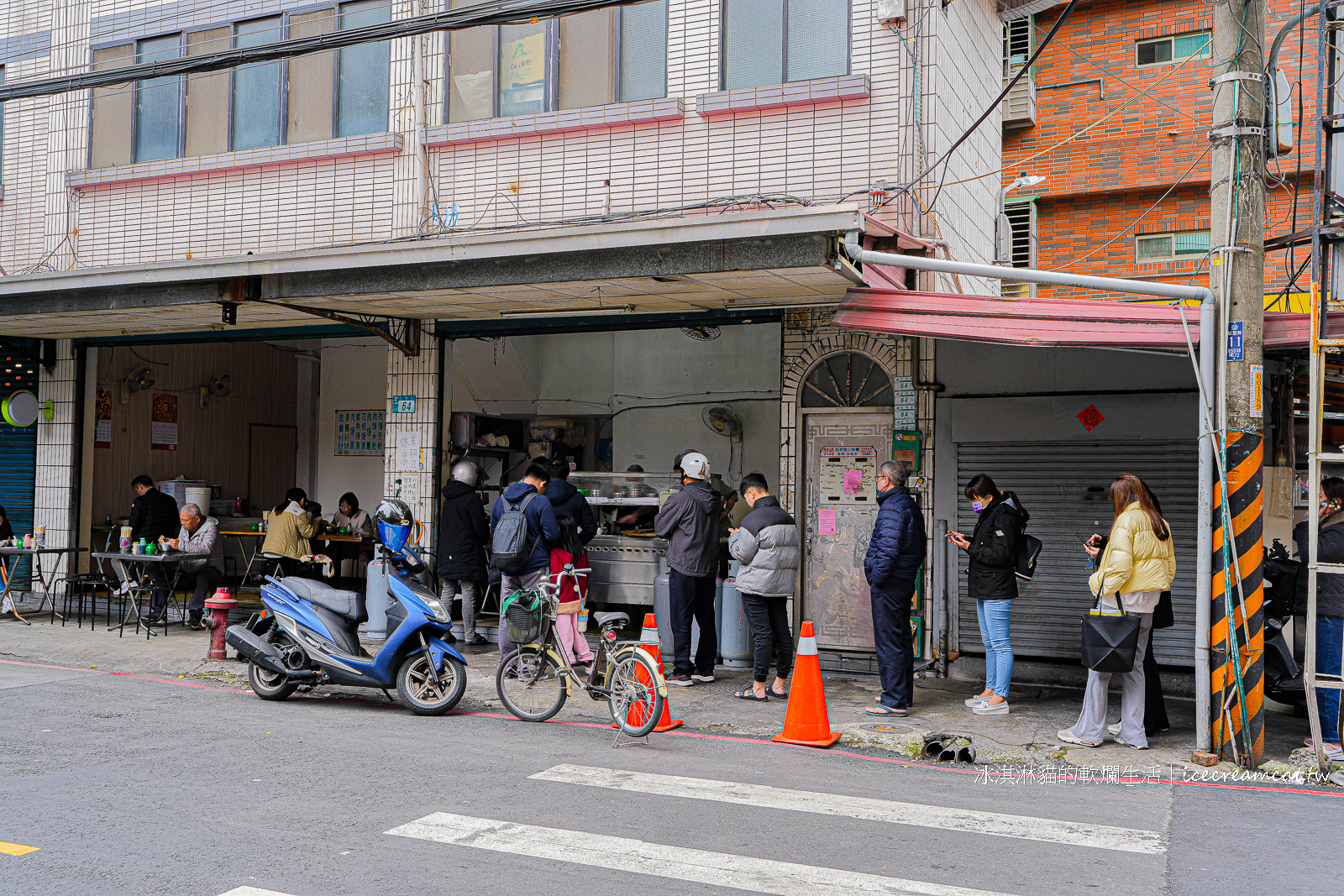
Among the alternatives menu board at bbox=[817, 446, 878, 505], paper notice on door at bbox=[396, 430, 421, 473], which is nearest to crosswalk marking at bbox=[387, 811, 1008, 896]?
menu board at bbox=[817, 446, 878, 505]

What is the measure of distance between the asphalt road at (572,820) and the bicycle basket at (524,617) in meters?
0.72

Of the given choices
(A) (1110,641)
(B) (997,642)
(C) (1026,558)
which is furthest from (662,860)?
(C) (1026,558)

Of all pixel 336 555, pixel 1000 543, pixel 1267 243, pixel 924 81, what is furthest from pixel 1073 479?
pixel 336 555

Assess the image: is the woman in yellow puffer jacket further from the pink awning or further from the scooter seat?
the scooter seat

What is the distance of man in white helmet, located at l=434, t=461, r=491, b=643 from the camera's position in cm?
1084

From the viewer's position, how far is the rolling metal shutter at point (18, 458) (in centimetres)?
1416

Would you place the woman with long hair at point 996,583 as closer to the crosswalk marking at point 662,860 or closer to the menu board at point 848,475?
the menu board at point 848,475

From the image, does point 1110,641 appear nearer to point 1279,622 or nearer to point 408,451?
point 1279,622

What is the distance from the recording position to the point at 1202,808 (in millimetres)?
5969

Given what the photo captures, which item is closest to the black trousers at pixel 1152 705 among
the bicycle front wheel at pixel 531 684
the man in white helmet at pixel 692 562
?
the man in white helmet at pixel 692 562

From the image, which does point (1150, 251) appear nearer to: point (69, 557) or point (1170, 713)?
point (1170, 713)

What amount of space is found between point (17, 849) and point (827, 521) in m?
7.13

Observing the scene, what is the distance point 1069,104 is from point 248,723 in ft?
55.1

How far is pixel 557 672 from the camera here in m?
7.83
